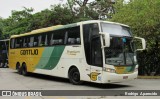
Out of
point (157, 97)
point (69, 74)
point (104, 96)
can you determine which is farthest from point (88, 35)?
point (157, 97)

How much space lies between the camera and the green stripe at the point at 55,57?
17723mm

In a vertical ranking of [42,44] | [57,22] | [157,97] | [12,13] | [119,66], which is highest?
[12,13]

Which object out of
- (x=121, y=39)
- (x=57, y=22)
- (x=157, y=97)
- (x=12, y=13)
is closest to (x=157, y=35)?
(x=121, y=39)

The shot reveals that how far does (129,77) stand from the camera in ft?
49.7

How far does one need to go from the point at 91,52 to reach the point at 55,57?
378cm

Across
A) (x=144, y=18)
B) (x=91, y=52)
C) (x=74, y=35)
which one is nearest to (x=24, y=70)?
(x=74, y=35)

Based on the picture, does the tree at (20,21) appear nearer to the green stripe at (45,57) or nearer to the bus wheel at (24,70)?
the bus wheel at (24,70)

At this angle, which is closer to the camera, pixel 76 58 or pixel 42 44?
pixel 76 58

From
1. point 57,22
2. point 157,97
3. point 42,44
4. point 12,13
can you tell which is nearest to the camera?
point 157,97

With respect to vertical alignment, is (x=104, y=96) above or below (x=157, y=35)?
below

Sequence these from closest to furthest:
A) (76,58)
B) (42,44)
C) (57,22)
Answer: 1. (76,58)
2. (42,44)
3. (57,22)

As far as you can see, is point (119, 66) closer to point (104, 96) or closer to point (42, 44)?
point (104, 96)

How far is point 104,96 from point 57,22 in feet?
79.6

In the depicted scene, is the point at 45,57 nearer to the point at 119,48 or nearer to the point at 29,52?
the point at 29,52
